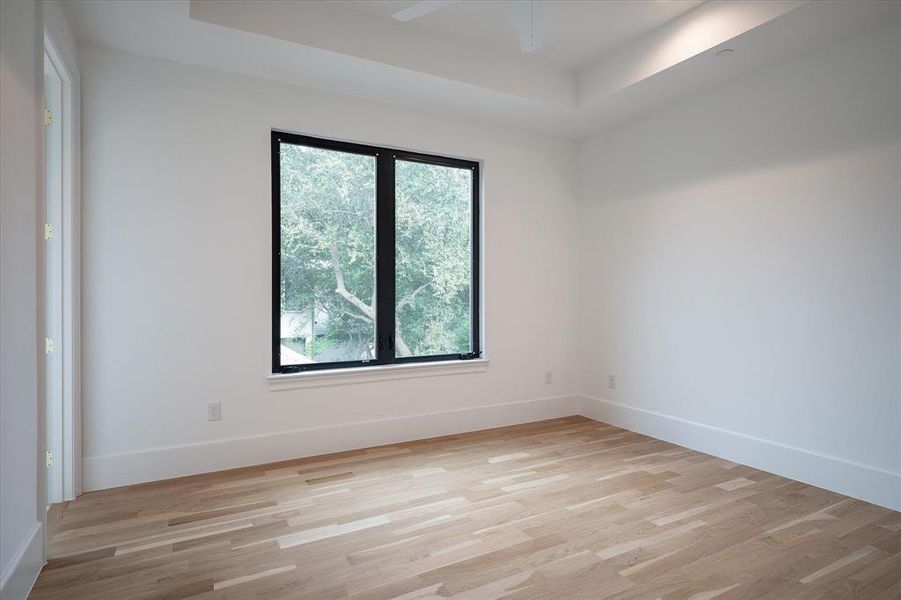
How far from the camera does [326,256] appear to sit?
3.91 m

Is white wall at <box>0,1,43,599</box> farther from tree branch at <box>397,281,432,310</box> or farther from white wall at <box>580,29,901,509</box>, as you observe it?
white wall at <box>580,29,901,509</box>

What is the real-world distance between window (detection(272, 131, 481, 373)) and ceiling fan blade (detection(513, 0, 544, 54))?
1721 mm

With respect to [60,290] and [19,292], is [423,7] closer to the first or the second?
[19,292]

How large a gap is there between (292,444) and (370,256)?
1529 millimetres

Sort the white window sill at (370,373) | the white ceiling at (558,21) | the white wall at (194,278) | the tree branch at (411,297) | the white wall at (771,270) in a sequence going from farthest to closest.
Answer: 1. the tree branch at (411,297)
2. the white window sill at (370,373)
3. the white ceiling at (558,21)
4. the white wall at (194,278)
5. the white wall at (771,270)

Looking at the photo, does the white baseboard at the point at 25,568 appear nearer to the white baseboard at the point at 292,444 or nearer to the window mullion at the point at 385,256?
the white baseboard at the point at 292,444

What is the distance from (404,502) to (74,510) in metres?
1.78

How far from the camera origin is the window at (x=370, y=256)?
3775 mm

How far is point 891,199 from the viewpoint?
2.85 metres

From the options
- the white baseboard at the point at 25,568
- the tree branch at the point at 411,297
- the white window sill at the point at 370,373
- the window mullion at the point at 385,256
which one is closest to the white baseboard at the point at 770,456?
the white window sill at the point at 370,373

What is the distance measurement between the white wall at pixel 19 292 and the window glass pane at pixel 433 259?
2.45 metres

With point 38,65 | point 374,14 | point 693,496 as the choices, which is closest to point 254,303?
point 38,65

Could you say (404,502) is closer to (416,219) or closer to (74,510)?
(74,510)

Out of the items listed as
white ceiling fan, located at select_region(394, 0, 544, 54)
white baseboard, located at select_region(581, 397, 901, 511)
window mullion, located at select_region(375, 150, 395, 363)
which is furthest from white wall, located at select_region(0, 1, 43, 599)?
white baseboard, located at select_region(581, 397, 901, 511)
